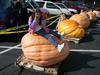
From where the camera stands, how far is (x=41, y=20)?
8.88 metres

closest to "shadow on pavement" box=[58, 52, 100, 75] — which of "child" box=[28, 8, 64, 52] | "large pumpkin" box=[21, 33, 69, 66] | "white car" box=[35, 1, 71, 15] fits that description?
"large pumpkin" box=[21, 33, 69, 66]

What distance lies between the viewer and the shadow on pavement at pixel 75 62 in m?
9.18

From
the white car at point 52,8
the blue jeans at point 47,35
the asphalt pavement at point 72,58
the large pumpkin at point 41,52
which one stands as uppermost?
the blue jeans at point 47,35

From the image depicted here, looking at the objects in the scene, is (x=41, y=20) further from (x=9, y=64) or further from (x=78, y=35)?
(x=78, y=35)

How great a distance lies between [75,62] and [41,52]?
1.85 meters

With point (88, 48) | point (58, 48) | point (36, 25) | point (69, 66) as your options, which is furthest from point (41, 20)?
point (88, 48)

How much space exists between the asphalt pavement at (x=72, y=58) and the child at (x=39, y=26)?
896 millimetres

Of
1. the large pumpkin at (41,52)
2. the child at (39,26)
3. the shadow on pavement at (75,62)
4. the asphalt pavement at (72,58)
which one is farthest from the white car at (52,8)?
the large pumpkin at (41,52)

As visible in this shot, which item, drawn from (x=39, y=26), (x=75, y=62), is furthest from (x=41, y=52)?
(x=75, y=62)

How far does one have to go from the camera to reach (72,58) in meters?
10.6

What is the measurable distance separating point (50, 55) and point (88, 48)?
14.6ft

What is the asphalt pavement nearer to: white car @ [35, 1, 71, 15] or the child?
the child

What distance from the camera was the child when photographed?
8703 mm

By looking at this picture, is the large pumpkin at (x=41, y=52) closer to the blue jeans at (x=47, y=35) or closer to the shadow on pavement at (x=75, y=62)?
the blue jeans at (x=47, y=35)
